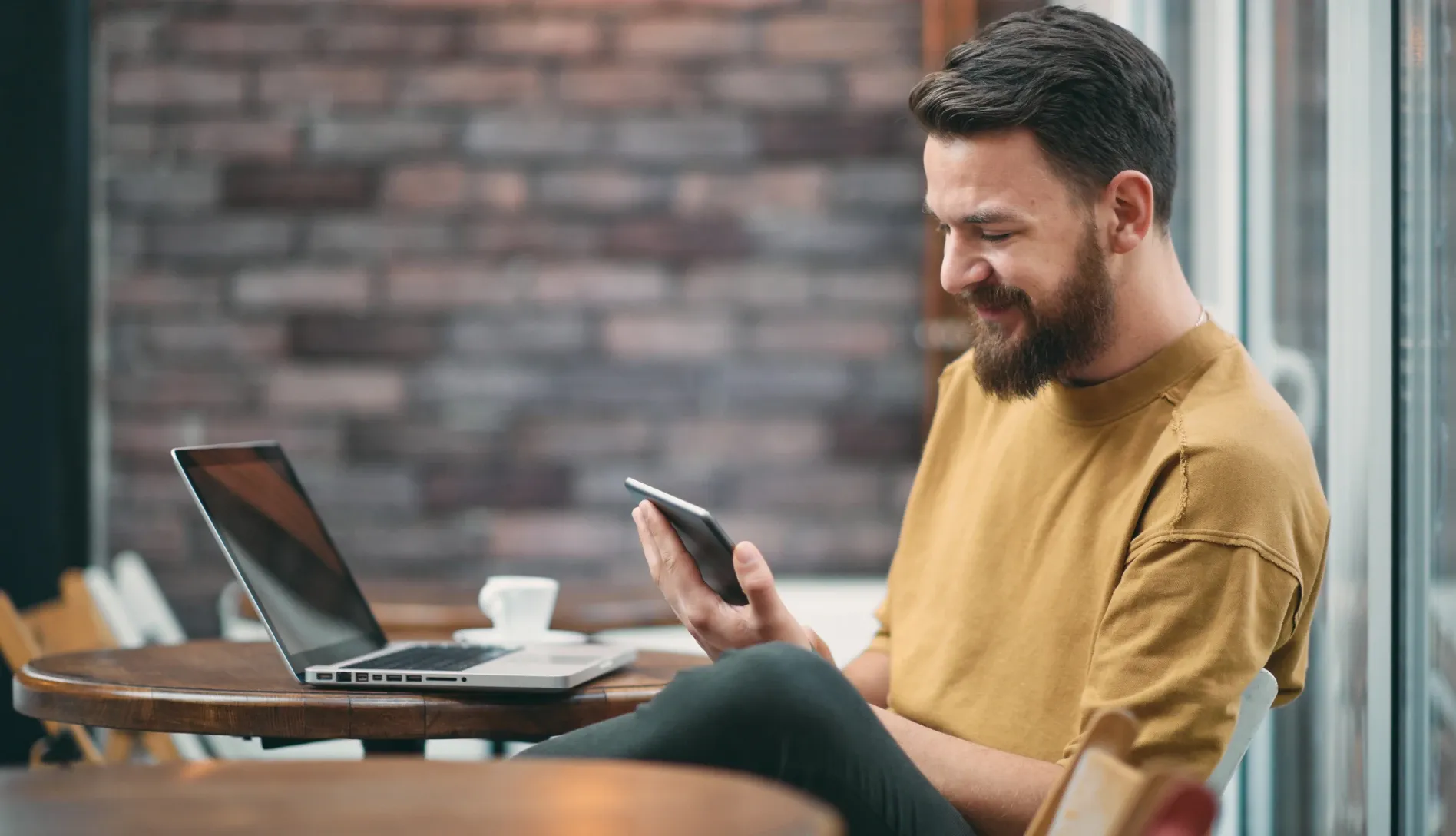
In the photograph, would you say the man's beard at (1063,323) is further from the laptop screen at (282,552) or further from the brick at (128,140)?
the brick at (128,140)

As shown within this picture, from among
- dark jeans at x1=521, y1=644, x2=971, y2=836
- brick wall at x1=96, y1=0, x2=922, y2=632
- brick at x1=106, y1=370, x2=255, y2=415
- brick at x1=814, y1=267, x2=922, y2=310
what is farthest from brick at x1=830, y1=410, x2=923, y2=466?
dark jeans at x1=521, y1=644, x2=971, y2=836

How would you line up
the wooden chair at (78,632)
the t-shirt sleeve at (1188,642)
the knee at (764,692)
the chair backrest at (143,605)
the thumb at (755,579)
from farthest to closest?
1. the chair backrest at (143,605)
2. the wooden chair at (78,632)
3. the thumb at (755,579)
4. the t-shirt sleeve at (1188,642)
5. the knee at (764,692)

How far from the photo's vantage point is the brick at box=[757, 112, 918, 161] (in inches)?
148

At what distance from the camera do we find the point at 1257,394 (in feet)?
4.78

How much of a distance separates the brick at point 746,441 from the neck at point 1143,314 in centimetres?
221

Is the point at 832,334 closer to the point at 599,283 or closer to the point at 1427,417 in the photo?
the point at 599,283

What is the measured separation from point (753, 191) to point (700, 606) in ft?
7.76

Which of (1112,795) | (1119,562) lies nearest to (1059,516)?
(1119,562)

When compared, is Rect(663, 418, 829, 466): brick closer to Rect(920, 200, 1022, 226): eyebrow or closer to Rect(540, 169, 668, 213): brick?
Rect(540, 169, 668, 213): brick

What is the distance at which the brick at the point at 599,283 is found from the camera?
3.75m

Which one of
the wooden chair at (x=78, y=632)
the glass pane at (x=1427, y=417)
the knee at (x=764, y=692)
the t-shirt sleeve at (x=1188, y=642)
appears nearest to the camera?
the knee at (x=764, y=692)

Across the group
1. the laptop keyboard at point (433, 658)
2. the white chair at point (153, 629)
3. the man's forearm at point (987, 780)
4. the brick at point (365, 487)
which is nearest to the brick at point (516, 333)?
the brick at point (365, 487)

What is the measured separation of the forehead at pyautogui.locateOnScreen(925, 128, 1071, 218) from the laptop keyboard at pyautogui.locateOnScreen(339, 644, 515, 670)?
76cm

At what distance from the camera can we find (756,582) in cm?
145
